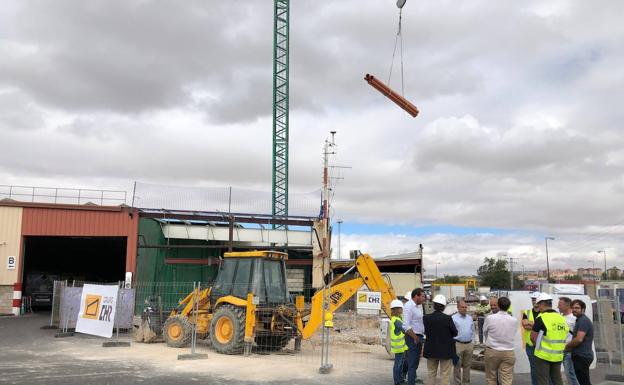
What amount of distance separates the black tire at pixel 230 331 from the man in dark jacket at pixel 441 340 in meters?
6.19

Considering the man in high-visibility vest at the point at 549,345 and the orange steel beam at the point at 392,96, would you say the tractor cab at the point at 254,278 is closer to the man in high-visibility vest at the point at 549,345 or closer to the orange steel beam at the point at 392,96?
the orange steel beam at the point at 392,96

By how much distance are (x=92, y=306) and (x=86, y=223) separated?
11.3 m

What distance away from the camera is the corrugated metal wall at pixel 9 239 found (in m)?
25.7

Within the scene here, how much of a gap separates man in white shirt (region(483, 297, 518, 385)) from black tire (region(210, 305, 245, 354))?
6818mm

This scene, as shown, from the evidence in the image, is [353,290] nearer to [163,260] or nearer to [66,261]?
[163,260]

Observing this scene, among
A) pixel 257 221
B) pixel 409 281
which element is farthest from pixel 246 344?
pixel 409 281

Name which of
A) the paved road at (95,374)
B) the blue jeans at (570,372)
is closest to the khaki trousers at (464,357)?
the paved road at (95,374)

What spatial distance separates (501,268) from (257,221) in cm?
7190

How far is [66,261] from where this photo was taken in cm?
4316

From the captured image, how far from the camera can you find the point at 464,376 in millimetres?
9203

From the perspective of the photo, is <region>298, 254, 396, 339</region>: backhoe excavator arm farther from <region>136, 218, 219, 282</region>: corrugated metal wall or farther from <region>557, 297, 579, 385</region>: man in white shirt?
<region>136, 218, 219, 282</region>: corrugated metal wall

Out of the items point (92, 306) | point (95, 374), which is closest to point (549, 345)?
point (95, 374)

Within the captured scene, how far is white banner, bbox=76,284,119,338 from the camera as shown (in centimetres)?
1594

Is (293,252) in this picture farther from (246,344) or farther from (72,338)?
(246,344)
